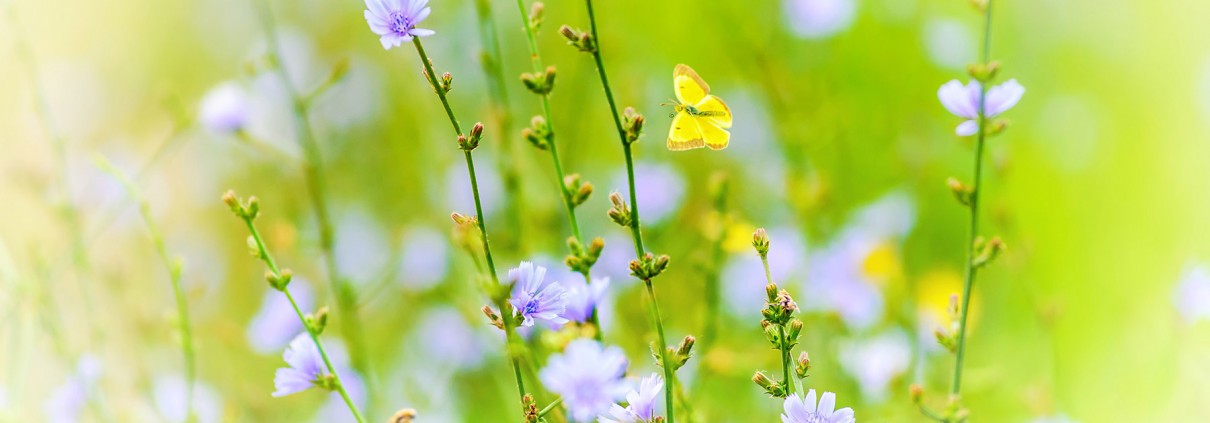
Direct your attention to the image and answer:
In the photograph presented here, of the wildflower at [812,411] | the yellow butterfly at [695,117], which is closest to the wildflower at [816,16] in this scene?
the yellow butterfly at [695,117]

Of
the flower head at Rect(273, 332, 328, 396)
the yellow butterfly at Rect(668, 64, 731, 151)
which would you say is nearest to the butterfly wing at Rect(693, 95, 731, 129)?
the yellow butterfly at Rect(668, 64, 731, 151)

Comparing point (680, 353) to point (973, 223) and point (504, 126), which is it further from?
point (504, 126)

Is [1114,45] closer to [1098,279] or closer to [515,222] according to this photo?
[1098,279]

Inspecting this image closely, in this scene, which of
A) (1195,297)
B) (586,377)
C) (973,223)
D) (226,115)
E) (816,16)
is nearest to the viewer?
(586,377)

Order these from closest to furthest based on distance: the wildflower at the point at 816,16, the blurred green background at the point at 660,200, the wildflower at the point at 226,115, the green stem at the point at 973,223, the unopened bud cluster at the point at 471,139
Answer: the unopened bud cluster at the point at 471,139 < the green stem at the point at 973,223 < the wildflower at the point at 226,115 < the blurred green background at the point at 660,200 < the wildflower at the point at 816,16

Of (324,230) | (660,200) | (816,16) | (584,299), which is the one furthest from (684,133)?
(816,16)

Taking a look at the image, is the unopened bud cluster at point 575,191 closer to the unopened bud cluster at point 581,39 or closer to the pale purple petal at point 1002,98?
the unopened bud cluster at point 581,39

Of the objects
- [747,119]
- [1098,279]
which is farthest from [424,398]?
[1098,279]
